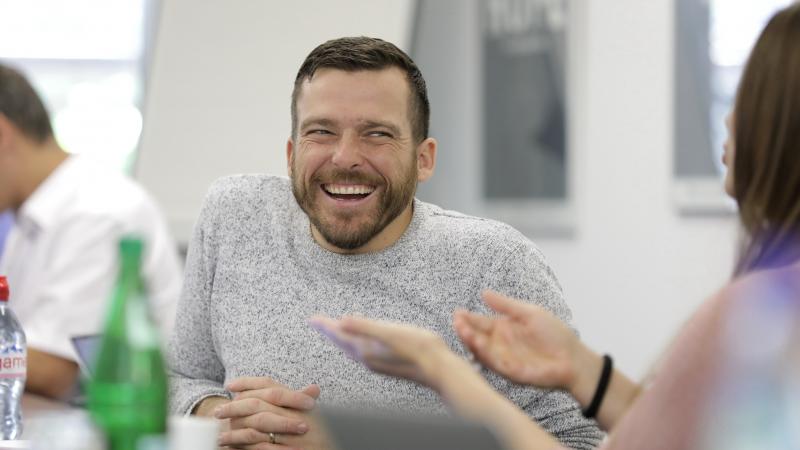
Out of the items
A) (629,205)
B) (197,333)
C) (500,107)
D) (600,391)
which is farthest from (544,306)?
(500,107)

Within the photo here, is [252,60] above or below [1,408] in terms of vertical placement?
above

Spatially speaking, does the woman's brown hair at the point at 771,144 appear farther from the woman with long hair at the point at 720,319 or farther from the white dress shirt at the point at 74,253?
the white dress shirt at the point at 74,253

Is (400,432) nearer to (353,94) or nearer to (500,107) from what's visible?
(353,94)

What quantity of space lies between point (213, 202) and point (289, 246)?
0.69 feet

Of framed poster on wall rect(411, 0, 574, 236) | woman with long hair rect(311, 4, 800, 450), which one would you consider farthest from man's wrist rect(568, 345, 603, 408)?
framed poster on wall rect(411, 0, 574, 236)

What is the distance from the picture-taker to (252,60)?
3789 mm

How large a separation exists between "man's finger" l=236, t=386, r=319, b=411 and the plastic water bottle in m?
0.35

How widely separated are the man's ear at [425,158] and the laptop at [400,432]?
108cm

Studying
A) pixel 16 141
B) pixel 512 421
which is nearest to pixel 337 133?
pixel 512 421

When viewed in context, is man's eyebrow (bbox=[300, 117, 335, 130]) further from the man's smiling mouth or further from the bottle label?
the bottle label

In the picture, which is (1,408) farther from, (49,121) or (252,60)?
(252,60)

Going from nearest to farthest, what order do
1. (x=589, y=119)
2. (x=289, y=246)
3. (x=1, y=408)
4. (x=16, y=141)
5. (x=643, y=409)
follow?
1. (x=643, y=409)
2. (x=1, y=408)
3. (x=289, y=246)
4. (x=16, y=141)
5. (x=589, y=119)

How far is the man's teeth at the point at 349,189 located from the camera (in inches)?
73.6

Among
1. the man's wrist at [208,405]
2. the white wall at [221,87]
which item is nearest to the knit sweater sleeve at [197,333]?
the man's wrist at [208,405]
